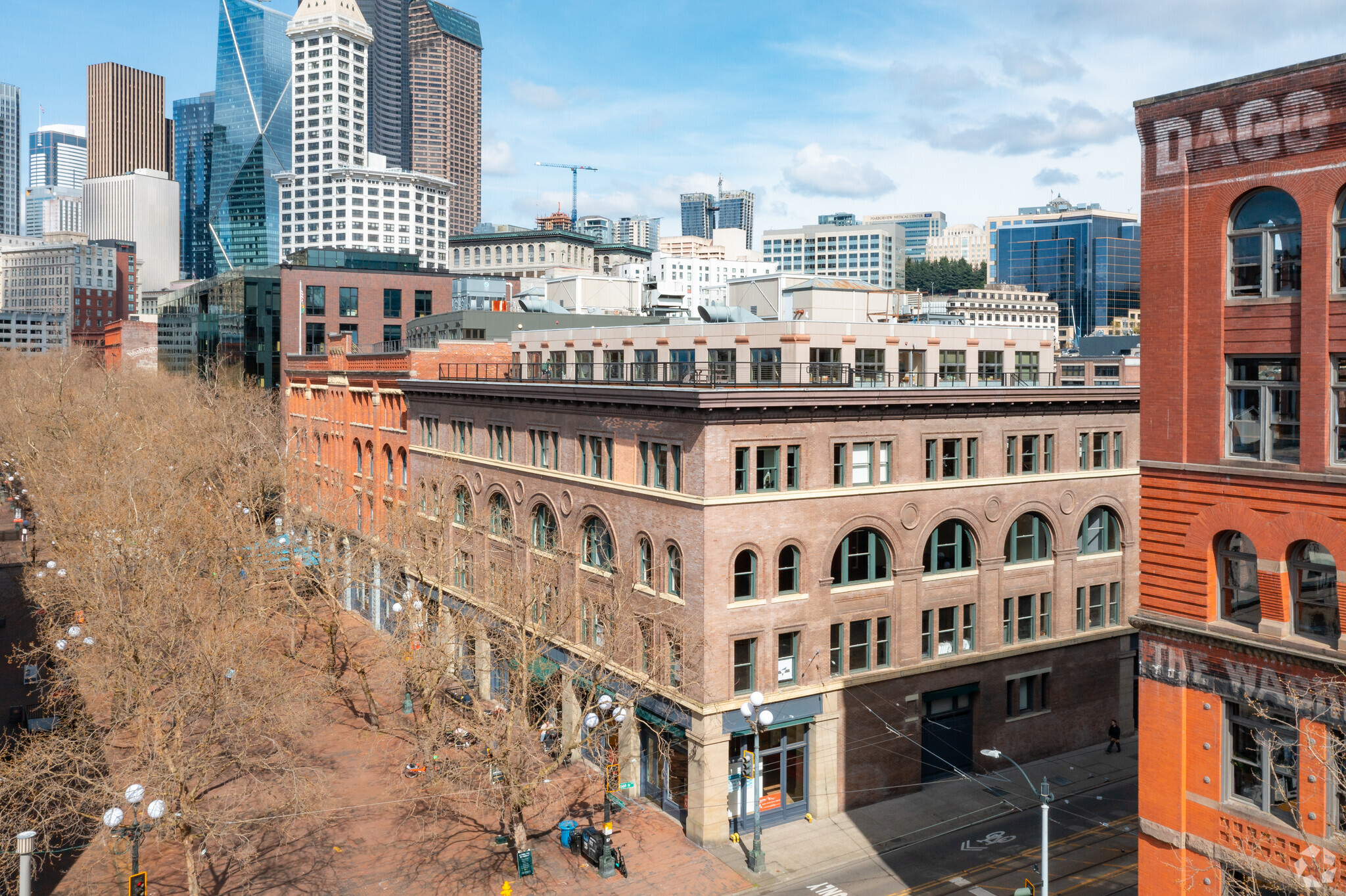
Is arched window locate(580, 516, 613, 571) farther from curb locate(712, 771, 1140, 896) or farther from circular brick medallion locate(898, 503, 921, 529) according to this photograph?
curb locate(712, 771, 1140, 896)

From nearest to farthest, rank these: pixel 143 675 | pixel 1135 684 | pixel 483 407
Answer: pixel 143 675, pixel 1135 684, pixel 483 407

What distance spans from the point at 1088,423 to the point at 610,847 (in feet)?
90.3

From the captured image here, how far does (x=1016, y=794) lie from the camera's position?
4288 centimetres

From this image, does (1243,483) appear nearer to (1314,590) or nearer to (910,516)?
(1314,590)

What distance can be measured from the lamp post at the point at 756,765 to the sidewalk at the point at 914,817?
417 millimetres

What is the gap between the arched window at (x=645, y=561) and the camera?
40625 millimetres

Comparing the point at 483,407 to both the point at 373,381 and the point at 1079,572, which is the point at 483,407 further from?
the point at 1079,572

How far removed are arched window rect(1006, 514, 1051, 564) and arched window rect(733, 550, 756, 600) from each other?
41.1 feet

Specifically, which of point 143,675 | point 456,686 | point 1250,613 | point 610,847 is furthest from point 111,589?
point 1250,613

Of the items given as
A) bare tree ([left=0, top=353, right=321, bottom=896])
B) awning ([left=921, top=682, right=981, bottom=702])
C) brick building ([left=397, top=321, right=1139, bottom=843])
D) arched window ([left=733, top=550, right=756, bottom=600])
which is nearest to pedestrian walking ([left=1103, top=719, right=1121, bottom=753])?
brick building ([left=397, top=321, right=1139, bottom=843])

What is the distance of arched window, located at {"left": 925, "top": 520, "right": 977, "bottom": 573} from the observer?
4288 cm

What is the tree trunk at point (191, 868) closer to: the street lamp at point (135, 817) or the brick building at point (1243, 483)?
the street lamp at point (135, 817)

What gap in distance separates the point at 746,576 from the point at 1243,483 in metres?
19.1

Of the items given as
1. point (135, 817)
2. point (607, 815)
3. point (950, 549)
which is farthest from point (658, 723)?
point (135, 817)
